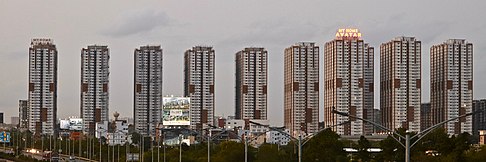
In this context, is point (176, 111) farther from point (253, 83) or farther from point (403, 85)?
point (403, 85)

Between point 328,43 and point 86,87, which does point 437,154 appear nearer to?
point 328,43

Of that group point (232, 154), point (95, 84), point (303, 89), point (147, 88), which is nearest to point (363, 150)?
point (232, 154)

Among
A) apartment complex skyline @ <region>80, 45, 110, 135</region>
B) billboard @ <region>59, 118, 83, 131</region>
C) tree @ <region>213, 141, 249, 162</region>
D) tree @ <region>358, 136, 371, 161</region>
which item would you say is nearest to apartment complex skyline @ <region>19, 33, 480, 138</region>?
apartment complex skyline @ <region>80, 45, 110, 135</region>

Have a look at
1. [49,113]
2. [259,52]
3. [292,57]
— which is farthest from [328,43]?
[49,113]

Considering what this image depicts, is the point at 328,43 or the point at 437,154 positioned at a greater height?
the point at 328,43

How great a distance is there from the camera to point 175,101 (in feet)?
428

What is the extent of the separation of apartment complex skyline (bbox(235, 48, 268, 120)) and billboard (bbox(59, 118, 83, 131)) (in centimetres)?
3879

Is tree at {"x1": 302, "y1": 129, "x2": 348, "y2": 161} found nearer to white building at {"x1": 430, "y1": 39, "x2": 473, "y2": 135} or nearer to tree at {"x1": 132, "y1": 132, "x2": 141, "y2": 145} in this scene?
white building at {"x1": 430, "y1": 39, "x2": 473, "y2": 135}

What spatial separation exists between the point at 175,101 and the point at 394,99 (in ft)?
96.8

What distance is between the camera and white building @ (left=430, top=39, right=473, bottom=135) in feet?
393

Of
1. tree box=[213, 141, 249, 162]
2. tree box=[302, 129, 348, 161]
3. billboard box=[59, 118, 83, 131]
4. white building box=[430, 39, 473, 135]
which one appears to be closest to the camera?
tree box=[302, 129, 348, 161]

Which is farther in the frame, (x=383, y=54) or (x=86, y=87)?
(x=86, y=87)

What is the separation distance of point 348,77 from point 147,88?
4071cm

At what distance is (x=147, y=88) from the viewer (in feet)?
493
